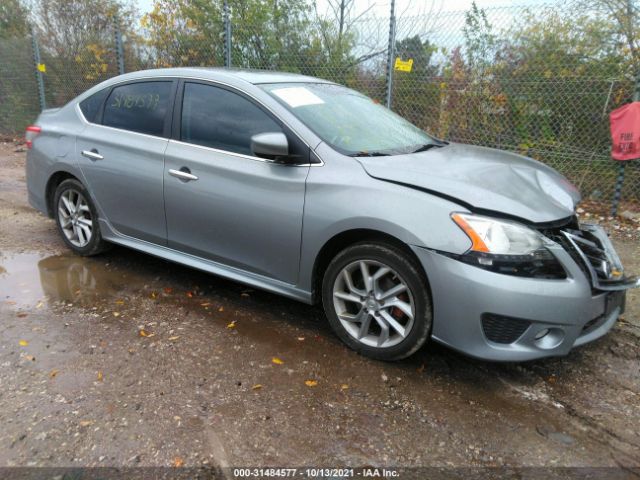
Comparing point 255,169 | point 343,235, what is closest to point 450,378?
point 343,235

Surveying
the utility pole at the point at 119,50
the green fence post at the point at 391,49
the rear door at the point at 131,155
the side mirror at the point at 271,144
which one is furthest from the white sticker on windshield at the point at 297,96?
the utility pole at the point at 119,50

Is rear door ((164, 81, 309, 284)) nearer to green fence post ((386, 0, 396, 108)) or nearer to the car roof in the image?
the car roof

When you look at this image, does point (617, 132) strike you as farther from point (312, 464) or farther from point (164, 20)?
point (164, 20)

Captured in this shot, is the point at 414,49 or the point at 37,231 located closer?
the point at 37,231

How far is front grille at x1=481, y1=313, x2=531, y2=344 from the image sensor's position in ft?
8.72

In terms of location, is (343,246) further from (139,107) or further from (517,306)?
(139,107)

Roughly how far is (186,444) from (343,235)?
142cm

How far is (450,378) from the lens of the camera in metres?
3.00

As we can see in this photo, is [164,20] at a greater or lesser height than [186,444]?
greater

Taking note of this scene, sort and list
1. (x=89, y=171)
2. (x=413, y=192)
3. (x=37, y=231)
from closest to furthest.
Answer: (x=413, y=192), (x=89, y=171), (x=37, y=231)

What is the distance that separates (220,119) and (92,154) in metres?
1.37

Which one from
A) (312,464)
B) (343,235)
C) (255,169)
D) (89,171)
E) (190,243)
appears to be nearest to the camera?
(312,464)

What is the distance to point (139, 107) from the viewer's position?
4.16 meters

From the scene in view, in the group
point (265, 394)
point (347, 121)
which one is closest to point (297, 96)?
point (347, 121)
